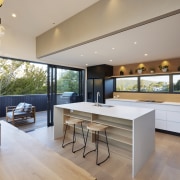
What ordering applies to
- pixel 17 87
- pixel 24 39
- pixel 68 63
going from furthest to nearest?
1. pixel 17 87
2. pixel 68 63
3. pixel 24 39

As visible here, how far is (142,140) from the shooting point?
2.39 metres

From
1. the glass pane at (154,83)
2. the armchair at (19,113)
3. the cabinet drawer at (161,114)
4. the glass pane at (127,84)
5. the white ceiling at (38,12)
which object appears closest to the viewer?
the white ceiling at (38,12)

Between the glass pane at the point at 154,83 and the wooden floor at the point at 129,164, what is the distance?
2.04 meters

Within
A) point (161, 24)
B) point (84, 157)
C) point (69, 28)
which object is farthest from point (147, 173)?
point (69, 28)

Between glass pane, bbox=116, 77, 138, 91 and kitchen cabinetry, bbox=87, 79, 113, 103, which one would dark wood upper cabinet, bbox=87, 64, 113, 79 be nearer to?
kitchen cabinetry, bbox=87, 79, 113, 103

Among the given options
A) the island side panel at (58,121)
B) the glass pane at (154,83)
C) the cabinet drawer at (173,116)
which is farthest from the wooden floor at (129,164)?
the glass pane at (154,83)

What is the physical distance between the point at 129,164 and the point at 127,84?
12.3 feet

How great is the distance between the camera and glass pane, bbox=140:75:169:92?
4.76 m

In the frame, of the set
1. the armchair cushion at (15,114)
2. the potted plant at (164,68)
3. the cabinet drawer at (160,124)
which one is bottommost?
the cabinet drawer at (160,124)

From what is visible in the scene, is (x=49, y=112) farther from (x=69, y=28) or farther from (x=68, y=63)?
(x=69, y=28)

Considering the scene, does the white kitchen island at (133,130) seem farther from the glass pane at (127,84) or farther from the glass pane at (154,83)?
the glass pane at (127,84)

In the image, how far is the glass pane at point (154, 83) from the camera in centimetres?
476

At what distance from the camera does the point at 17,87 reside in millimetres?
7121

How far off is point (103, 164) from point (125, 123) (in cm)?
89
